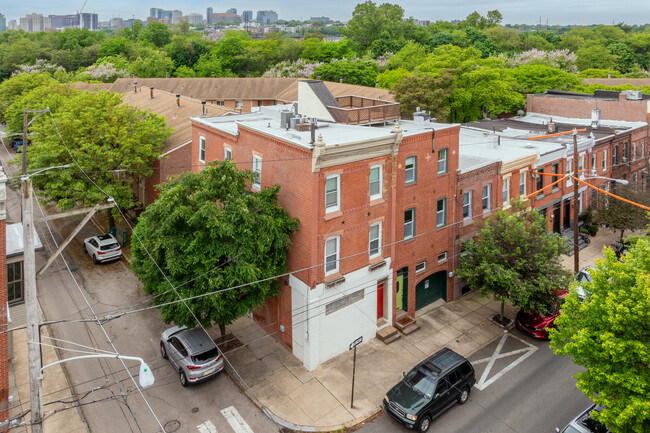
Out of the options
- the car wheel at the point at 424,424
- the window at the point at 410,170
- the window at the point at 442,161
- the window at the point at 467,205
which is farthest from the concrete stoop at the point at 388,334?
the window at the point at 442,161

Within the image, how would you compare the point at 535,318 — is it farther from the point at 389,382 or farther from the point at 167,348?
the point at 167,348

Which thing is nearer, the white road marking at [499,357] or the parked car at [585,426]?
the parked car at [585,426]

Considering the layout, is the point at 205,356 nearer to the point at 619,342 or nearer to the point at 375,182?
the point at 375,182

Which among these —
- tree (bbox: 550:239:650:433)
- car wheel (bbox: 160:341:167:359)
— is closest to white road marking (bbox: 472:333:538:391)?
tree (bbox: 550:239:650:433)

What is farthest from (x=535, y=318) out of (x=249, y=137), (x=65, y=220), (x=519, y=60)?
(x=519, y=60)

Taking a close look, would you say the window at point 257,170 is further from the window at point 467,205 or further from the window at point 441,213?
the window at point 467,205

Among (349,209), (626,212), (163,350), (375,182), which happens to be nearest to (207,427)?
(163,350)

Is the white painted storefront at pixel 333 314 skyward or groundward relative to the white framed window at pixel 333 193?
groundward
